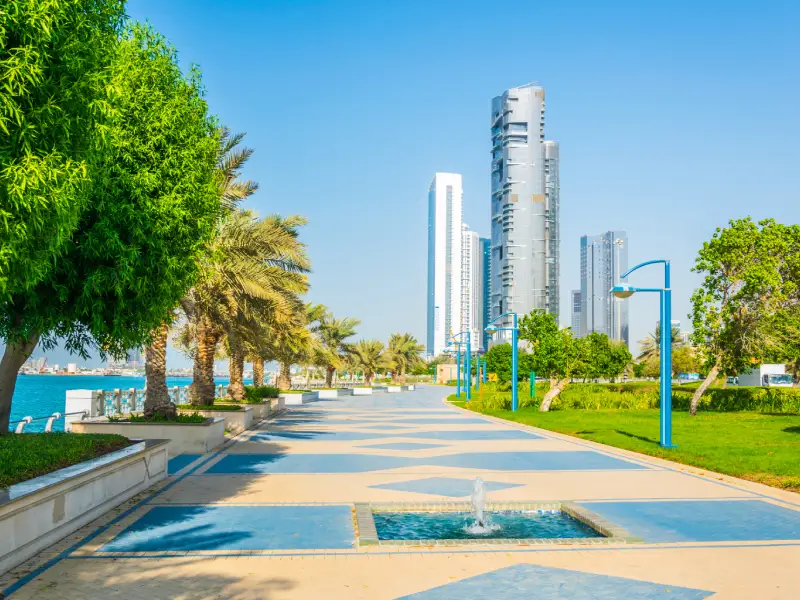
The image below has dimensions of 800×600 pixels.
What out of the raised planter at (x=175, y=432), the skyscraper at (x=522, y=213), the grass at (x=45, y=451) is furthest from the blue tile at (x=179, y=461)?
the skyscraper at (x=522, y=213)

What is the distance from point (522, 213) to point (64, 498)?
6867 inches

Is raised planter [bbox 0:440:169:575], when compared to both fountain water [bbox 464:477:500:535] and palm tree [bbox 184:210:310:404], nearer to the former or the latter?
fountain water [bbox 464:477:500:535]

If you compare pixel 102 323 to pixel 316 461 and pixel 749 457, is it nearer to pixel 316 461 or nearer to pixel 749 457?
pixel 316 461

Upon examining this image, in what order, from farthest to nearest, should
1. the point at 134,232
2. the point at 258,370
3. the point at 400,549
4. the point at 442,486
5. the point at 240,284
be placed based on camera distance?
1. the point at 258,370
2. the point at 240,284
3. the point at 442,486
4. the point at 134,232
5. the point at 400,549

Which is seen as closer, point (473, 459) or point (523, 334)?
point (473, 459)

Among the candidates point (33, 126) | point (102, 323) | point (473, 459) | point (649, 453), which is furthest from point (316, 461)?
point (33, 126)

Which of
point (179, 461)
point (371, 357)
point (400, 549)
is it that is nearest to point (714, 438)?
point (179, 461)

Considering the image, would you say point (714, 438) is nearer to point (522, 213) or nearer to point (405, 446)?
point (405, 446)

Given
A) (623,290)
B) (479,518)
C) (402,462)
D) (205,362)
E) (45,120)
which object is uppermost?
(45,120)

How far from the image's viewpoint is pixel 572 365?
33281 millimetres

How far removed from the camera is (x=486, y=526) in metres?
8.97

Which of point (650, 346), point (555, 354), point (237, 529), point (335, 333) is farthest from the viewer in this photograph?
point (650, 346)

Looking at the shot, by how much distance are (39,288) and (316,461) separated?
7.14m

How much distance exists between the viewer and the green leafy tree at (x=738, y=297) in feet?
111
